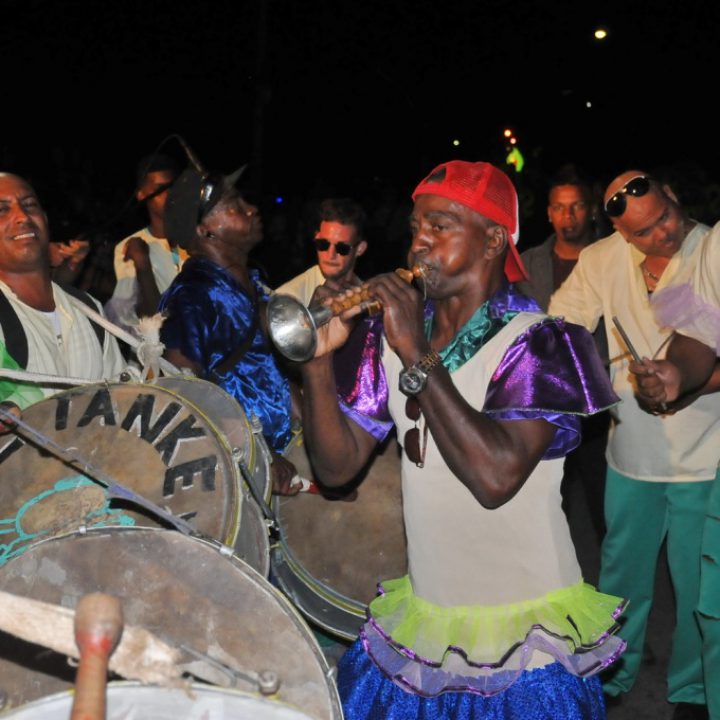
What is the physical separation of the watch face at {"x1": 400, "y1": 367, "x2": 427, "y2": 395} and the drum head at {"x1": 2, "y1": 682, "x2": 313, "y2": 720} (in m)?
1.06

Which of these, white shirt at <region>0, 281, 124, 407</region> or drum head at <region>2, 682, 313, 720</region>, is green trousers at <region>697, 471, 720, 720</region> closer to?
white shirt at <region>0, 281, 124, 407</region>

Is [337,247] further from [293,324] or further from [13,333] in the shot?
[293,324]

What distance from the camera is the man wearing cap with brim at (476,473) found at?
2418 millimetres

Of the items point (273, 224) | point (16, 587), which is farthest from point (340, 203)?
point (273, 224)

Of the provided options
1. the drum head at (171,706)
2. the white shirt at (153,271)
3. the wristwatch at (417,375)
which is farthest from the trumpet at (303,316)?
the white shirt at (153,271)

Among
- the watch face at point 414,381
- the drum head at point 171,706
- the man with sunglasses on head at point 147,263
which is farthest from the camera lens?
the man with sunglasses on head at point 147,263

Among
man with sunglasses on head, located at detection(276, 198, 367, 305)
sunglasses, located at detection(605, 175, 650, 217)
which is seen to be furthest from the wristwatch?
man with sunglasses on head, located at detection(276, 198, 367, 305)

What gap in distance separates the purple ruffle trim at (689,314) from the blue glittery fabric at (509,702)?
5.36ft

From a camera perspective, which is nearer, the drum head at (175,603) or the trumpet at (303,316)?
the drum head at (175,603)

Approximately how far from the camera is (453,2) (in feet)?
80.0

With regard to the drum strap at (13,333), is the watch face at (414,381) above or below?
below

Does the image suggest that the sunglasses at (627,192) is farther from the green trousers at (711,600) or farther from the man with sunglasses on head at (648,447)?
the green trousers at (711,600)

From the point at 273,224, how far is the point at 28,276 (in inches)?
405

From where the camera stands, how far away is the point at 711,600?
11.9 feet
